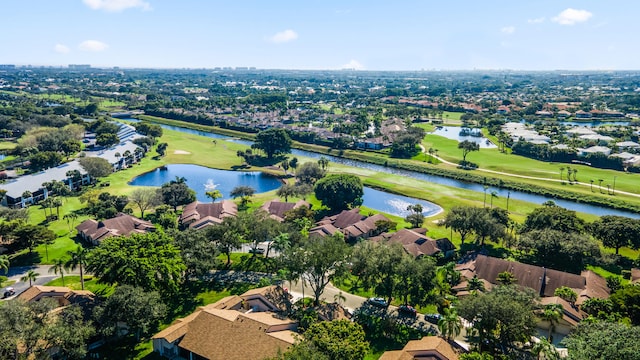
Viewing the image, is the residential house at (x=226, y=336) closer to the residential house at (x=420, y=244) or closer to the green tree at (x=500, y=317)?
the green tree at (x=500, y=317)

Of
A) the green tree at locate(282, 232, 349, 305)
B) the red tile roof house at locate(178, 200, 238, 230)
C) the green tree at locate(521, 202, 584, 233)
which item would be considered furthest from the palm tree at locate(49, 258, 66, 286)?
the green tree at locate(521, 202, 584, 233)

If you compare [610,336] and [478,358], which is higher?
[610,336]

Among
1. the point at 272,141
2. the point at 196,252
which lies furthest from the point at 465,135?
the point at 196,252

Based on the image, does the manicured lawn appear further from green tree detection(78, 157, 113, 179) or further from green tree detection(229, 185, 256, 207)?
green tree detection(78, 157, 113, 179)

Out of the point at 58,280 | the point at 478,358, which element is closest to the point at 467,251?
the point at 478,358

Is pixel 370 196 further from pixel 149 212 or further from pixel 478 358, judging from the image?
pixel 478 358

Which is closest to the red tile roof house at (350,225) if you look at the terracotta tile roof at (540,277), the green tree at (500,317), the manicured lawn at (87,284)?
the terracotta tile roof at (540,277)

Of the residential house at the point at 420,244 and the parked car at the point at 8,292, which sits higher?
the residential house at the point at 420,244
